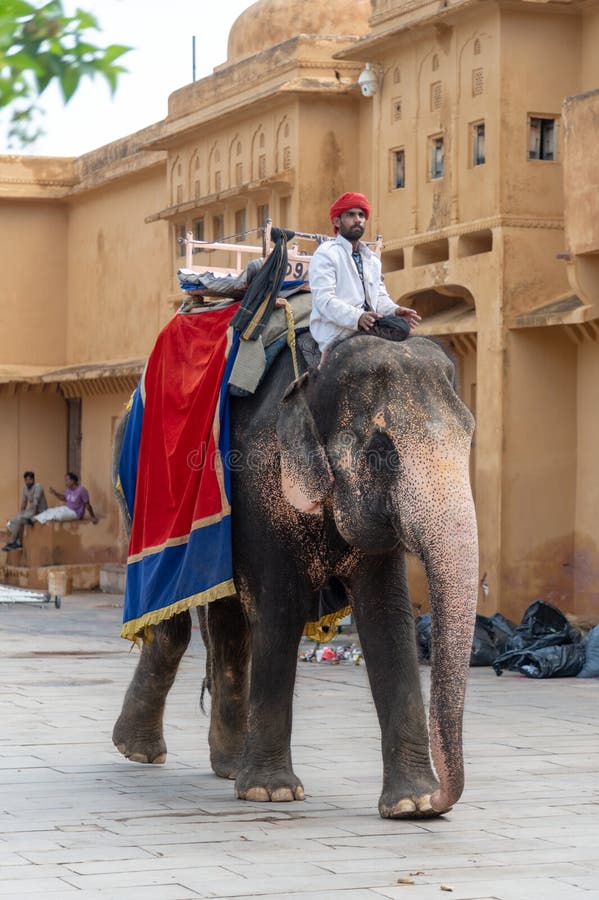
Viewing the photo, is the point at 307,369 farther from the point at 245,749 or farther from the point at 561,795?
the point at 561,795

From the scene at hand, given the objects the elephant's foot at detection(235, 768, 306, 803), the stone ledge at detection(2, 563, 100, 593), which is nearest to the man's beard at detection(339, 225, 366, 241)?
the elephant's foot at detection(235, 768, 306, 803)

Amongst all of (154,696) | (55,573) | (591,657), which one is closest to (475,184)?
(591,657)

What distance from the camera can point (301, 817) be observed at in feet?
23.1

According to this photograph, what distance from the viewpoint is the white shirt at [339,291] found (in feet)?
23.6

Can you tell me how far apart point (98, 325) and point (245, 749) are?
65.6 ft

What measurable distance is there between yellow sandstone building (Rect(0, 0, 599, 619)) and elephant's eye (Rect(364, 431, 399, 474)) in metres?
7.99

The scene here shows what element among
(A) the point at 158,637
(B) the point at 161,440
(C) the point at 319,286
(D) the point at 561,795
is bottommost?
(D) the point at 561,795

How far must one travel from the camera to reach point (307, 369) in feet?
24.3

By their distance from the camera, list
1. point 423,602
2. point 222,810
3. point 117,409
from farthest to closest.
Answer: point 117,409 → point 423,602 → point 222,810

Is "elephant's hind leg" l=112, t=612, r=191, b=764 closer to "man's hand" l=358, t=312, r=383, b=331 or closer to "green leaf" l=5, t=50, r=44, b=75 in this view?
"man's hand" l=358, t=312, r=383, b=331

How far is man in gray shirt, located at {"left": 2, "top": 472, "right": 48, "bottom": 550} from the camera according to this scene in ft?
83.7

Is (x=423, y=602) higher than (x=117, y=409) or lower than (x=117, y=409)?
lower

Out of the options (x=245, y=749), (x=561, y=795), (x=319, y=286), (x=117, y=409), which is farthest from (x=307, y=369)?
(x=117, y=409)

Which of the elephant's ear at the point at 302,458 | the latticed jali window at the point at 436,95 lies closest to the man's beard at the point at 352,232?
the elephant's ear at the point at 302,458
